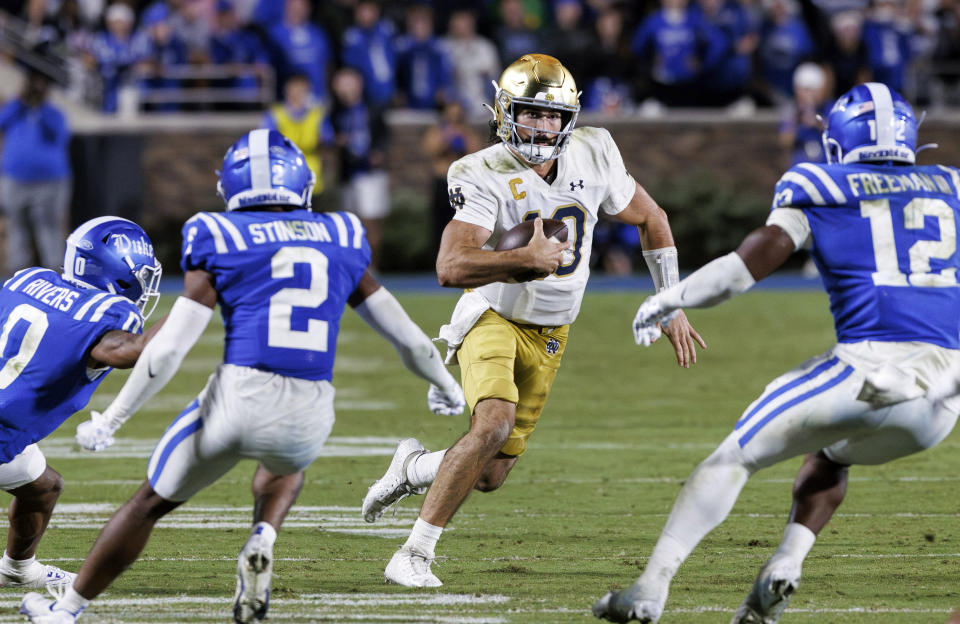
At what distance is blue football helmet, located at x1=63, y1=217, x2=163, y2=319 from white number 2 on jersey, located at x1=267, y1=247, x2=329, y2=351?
839mm

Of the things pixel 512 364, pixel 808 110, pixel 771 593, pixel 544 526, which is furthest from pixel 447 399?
pixel 808 110

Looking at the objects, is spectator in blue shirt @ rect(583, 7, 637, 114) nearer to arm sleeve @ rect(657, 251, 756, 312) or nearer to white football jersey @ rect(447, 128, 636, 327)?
white football jersey @ rect(447, 128, 636, 327)

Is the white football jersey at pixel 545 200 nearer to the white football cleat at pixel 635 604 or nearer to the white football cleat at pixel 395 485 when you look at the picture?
the white football cleat at pixel 395 485

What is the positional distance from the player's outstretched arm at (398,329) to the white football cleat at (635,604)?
78cm

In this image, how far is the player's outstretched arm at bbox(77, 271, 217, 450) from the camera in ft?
12.6

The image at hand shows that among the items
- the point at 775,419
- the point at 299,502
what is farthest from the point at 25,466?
the point at 775,419

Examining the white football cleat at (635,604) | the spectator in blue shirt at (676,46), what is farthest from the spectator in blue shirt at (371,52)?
the white football cleat at (635,604)

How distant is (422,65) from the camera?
14766mm

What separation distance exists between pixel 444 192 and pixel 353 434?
685 centimetres

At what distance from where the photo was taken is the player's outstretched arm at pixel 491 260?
15.2 ft

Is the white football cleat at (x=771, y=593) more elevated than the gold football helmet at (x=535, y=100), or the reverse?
the gold football helmet at (x=535, y=100)

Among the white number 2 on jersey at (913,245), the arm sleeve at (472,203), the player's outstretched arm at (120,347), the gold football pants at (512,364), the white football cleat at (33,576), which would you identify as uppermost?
the white number 2 on jersey at (913,245)

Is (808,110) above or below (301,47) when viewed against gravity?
below

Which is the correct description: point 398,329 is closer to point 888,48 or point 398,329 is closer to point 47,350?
point 47,350
